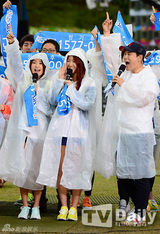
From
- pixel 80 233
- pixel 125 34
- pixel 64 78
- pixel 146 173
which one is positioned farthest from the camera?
pixel 125 34

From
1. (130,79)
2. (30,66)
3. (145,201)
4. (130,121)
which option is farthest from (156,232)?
(30,66)

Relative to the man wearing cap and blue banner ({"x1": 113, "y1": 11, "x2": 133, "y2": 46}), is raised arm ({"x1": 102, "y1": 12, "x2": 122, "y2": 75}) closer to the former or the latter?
blue banner ({"x1": 113, "y1": 11, "x2": 133, "y2": 46})

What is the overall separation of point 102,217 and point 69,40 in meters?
2.56

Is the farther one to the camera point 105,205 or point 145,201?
point 105,205

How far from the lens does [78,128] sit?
5598 millimetres

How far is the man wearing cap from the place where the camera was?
527cm

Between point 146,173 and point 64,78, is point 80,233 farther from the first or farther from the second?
point 64,78

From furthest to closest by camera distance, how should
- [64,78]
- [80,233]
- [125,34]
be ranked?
1. [125,34]
2. [64,78]
3. [80,233]

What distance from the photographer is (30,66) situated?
596 cm

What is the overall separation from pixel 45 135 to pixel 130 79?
3.47ft

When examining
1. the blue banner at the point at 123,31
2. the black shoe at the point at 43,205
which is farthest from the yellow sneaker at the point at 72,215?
the blue banner at the point at 123,31

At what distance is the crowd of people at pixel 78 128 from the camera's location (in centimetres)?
530

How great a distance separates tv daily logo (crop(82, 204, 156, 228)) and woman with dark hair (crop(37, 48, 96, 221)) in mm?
178

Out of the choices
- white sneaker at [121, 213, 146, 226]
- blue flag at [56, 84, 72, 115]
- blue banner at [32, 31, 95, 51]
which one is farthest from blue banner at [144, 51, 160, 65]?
white sneaker at [121, 213, 146, 226]
